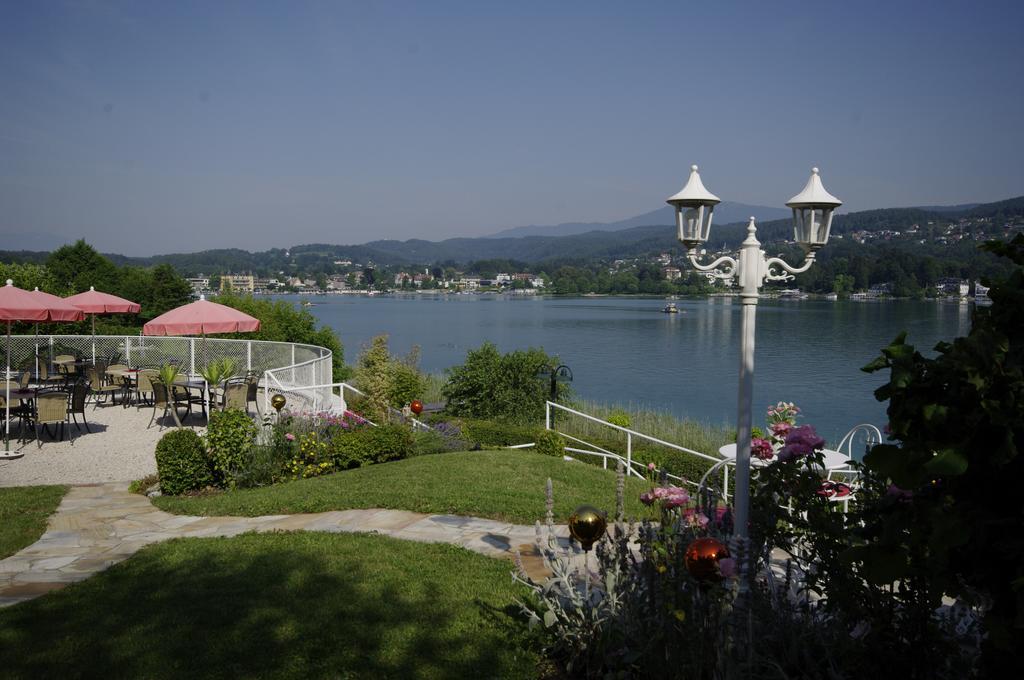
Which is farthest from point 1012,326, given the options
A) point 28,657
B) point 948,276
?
point 948,276

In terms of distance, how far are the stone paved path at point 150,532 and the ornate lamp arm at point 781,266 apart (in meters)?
2.71

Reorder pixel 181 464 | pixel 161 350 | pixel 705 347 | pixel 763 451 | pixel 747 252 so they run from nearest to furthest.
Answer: pixel 747 252 < pixel 763 451 < pixel 181 464 < pixel 161 350 < pixel 705 347

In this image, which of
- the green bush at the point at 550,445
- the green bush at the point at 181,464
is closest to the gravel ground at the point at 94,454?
the green bush at the point at 181,464

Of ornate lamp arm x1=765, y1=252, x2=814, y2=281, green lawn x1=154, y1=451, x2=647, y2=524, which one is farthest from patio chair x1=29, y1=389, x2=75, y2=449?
ornate lamp arm x1=765, y1=252, x2=814, y2=281

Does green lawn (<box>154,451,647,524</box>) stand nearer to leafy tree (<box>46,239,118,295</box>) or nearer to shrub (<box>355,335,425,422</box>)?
shrub (<box>355,335,425,422</box>)

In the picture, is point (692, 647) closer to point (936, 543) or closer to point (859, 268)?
point (936, 543)

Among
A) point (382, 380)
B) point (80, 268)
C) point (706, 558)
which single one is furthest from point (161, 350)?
point (80, 268)

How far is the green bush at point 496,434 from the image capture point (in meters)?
12.6

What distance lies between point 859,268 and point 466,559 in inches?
2442

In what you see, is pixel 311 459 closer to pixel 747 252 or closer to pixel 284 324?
pixel 747 252

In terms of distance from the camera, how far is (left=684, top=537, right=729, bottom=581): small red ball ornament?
2.79 m

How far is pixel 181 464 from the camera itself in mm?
8156

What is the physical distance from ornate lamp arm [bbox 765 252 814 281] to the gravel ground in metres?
8.38

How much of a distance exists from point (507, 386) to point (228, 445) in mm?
9385
